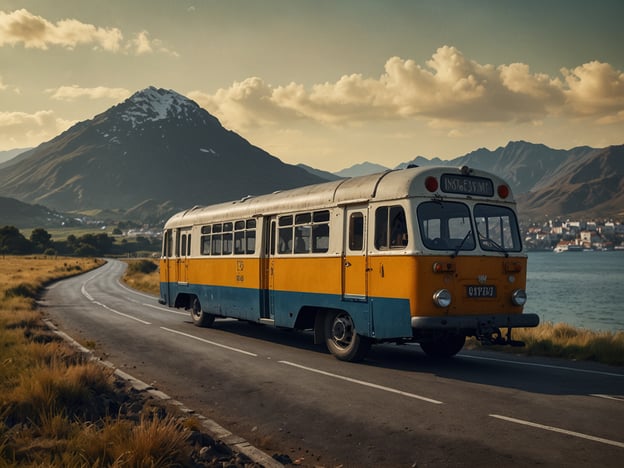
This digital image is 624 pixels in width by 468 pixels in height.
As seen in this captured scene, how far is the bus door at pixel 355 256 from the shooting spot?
11.5 metres

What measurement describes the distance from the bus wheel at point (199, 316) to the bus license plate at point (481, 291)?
9825 millimetres

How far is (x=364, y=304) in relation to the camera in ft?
37.4

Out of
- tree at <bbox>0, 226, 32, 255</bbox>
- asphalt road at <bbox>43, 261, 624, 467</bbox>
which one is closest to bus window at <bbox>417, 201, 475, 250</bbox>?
asphalt road at <bbox>43, 261, 624, 467</bbox>

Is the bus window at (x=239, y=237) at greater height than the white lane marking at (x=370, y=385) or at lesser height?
greater

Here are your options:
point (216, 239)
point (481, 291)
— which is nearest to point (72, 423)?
point (481, 291)

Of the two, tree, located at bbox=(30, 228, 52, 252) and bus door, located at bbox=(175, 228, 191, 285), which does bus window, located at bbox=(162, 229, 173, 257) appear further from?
tree, located at bbox=(30, 228, 52, 252)

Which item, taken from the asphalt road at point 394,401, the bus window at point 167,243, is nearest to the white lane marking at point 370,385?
the asphalt road at point 394,401

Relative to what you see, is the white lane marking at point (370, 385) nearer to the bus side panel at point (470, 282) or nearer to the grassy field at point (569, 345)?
the bus side panel at point (470, 282)

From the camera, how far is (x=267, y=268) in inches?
582

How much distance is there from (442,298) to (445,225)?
1390mm

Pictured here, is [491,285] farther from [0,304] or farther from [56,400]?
[0,304]

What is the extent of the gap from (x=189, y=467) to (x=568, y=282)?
3248 inches

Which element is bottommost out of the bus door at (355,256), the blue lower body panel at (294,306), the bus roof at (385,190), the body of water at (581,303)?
the body of water at (581,303)

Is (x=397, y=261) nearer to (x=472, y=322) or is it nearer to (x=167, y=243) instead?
(x=472, y=322)
